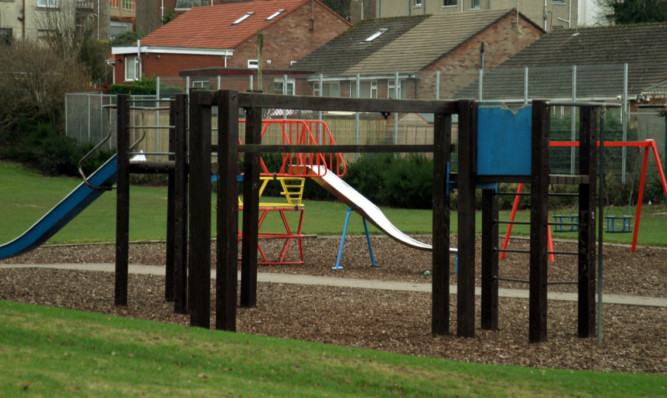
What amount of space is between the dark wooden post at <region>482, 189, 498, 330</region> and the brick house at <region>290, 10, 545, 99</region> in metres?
31.6

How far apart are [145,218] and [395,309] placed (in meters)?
13.1

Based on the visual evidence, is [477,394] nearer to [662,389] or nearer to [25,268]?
[662,389]

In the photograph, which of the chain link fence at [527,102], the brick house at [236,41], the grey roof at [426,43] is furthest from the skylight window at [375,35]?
the chain link fence at [527,102]

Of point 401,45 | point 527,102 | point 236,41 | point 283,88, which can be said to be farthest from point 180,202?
point 236,41

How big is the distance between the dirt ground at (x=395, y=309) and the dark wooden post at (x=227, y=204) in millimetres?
923

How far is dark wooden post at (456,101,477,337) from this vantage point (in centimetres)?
937

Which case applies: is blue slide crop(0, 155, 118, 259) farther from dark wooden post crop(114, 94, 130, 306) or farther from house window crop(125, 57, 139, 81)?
house window crop(125, 57, 139, 81)

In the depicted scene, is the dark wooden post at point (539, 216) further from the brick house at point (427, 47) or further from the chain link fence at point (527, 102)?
the brick house at point (427, 47)

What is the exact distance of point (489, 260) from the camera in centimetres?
988

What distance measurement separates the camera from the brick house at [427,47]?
44.8m

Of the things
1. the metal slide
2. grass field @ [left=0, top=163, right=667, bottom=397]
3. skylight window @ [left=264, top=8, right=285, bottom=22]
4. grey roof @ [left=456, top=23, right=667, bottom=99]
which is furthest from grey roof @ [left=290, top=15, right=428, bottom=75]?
grass field @ [left=0, top=163, right=667, bottom=397]

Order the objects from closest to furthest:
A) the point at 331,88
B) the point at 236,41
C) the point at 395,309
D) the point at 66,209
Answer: the point at 395,309, the point at 66,209, the point at 331,88, the point at 236,41

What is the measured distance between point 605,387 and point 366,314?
12.7ft

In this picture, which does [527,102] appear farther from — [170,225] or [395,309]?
[170,225]
